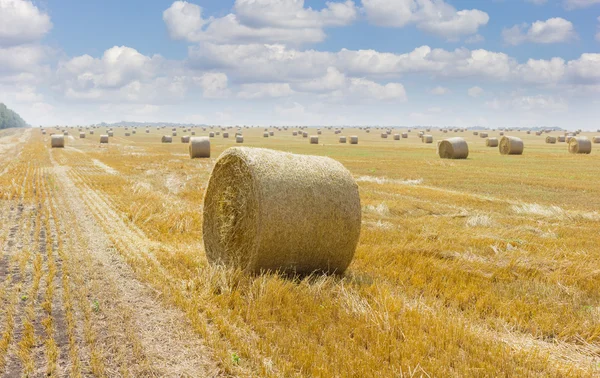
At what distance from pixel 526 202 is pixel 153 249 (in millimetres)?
13339

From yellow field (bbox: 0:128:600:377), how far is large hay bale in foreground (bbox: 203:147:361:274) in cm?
40

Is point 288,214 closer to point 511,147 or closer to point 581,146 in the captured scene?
point 511,147

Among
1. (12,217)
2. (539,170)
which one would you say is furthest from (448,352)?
(539,170)

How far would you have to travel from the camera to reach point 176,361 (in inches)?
227

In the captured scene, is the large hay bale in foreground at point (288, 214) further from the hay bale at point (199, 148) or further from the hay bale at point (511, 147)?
the hay bale at point (511, 147)

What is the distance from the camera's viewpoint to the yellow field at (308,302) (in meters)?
5.66

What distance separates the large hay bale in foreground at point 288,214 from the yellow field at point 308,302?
40 centimetres

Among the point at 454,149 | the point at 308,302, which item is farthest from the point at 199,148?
the point at 308,302

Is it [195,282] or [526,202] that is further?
[526,202]

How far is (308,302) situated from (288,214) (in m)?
1.56

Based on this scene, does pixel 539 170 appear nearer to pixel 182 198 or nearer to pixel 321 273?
pixel 182 198

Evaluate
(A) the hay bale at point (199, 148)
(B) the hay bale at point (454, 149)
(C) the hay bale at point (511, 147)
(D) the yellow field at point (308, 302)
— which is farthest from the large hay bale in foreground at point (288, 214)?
(C) the hay bale at point (511, 147)

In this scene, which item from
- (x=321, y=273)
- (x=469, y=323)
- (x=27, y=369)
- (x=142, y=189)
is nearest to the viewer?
(x=27, y=369)

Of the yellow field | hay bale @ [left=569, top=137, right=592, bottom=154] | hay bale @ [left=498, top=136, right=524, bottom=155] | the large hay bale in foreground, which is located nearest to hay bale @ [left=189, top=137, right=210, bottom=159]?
the yellow field
